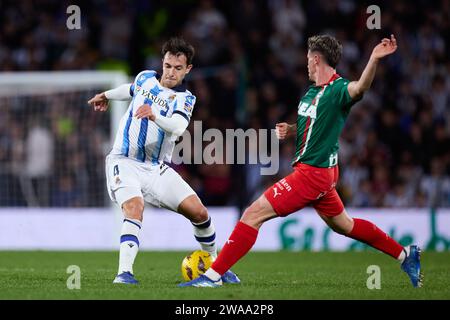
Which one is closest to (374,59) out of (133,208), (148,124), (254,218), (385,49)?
(385,49)

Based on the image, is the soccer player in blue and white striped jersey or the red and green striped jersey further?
the soccer player in blue and white striped jersey

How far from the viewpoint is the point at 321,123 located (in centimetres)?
804

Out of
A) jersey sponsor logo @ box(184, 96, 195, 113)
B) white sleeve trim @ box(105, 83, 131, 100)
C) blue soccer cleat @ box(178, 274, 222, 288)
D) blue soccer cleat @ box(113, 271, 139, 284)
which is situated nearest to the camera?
blue soccer cleat @ box(178, 274, 222, 288)

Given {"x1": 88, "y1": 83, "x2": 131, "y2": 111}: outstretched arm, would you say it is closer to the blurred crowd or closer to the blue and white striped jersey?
the blue and white striped jersey

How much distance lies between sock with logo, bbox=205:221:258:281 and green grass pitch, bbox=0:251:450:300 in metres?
0.21

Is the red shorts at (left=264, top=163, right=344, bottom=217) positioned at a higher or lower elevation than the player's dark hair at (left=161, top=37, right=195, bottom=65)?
lower

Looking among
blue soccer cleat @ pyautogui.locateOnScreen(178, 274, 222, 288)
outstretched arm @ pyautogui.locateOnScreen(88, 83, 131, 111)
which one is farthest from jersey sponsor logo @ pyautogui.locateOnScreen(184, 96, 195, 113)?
blue soccer cleat @ pyautogui.locateOnScreen(178, 274, 222, 288)

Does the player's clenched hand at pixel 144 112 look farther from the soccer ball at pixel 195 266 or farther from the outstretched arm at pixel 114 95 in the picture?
the soccer ball at pixel 195 266

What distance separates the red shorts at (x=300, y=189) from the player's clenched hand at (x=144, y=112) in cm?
115

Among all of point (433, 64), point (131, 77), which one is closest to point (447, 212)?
point (433, 64)
